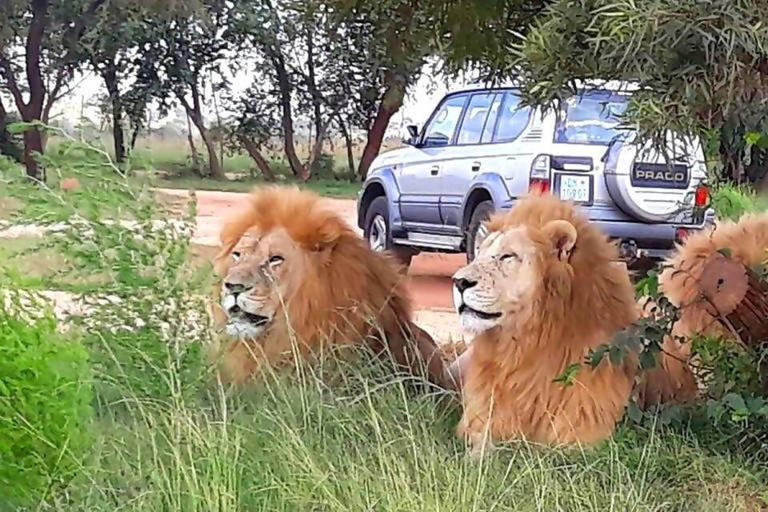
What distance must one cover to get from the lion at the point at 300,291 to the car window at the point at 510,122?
5.86m

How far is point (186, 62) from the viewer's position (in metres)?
24.6

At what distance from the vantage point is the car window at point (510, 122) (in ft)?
33.3

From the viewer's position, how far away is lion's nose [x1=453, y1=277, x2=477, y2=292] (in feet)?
11.9

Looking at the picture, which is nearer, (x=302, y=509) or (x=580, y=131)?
(x=302, y=509)

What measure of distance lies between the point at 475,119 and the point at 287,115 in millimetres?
14613

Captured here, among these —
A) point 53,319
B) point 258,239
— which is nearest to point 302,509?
point 53,319

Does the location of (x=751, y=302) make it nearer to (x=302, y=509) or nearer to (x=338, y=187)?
(x=302, y=509)

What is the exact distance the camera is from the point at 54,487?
298 cm

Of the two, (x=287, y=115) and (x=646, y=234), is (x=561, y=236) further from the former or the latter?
(x=287, y=115)

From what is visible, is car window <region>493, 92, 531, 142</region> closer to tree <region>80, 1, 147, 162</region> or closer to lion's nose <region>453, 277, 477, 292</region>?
lion's nose <region>453, 277, 477, 292</region>

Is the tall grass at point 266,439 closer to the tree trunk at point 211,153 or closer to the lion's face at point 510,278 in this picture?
the lion's face at point 510,278

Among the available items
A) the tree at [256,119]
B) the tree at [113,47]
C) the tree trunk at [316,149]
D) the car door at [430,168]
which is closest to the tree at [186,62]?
the tree at [113,47]

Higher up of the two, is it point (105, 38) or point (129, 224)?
point (105, 38)

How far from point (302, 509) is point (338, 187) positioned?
17.7 metres
